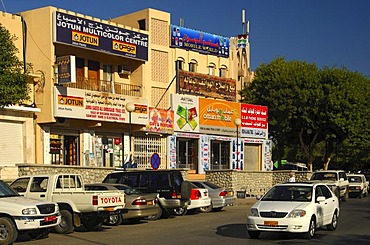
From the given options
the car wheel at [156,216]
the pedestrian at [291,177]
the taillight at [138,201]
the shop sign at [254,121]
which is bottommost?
the pedestrian at [291,177]

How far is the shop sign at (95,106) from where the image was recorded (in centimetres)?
3197

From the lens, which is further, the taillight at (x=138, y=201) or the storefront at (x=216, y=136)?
the storefront at (x=216, y=136)

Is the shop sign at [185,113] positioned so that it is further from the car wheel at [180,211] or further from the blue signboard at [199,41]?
the car wheel at [180,211]

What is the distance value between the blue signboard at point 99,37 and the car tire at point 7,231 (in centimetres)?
1774

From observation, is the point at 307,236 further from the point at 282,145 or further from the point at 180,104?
the point at 282,145

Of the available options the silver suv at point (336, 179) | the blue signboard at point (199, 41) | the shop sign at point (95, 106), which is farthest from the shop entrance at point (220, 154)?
the silver suv at point (336, 179)

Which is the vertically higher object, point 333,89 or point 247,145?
point 333,89

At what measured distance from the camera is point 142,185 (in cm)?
2428

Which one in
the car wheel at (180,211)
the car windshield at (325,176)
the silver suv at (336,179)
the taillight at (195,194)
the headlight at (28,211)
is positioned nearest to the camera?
the headlight at (28,211)

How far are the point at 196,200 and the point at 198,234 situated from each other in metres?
7.16

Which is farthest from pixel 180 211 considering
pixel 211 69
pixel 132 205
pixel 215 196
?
pixel 211 69

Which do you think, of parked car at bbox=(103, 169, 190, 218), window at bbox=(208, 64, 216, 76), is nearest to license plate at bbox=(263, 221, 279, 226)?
parked car at bbox=(103, 169, 190, 218)

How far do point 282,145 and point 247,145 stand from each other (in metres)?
9.26

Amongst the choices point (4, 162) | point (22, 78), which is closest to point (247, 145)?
point (4, 162)
